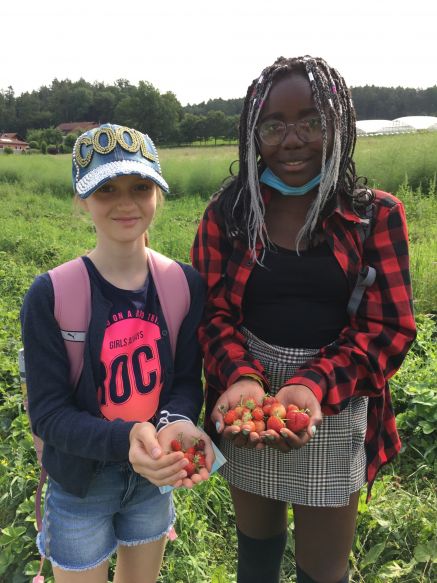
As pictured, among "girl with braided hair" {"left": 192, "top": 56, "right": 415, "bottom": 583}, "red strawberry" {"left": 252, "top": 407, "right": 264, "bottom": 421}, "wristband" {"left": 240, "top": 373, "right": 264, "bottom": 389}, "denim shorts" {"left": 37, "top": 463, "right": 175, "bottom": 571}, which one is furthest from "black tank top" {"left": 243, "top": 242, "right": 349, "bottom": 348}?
"denim shorts" {"left": 37, "top": 463, "right": 175, "bottom": 571}

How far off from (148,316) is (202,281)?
0.67 feet

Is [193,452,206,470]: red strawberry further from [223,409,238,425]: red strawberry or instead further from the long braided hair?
the long braided hair

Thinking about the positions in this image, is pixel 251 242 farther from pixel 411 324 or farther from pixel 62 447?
pixel 62 447

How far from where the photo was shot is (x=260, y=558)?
5.45ft

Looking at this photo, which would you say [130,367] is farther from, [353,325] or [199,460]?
[353,325]

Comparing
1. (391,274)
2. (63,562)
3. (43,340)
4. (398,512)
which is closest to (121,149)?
(43,340)

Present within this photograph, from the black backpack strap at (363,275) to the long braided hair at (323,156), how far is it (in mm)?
51

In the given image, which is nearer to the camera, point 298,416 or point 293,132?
point 298,416

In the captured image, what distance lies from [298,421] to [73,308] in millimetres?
664

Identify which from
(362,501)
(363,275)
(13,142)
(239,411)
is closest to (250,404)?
(239,411)

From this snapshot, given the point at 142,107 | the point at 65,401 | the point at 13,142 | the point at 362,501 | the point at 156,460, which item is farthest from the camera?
the point at 13,142

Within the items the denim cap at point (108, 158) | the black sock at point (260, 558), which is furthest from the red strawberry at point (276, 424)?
the denim cap at point (108, 158)

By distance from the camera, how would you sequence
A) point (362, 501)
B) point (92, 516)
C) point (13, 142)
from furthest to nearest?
1. point (13, 142)
2. point (362, 501)
3. point (92, 516)

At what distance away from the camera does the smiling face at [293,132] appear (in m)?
1.36
